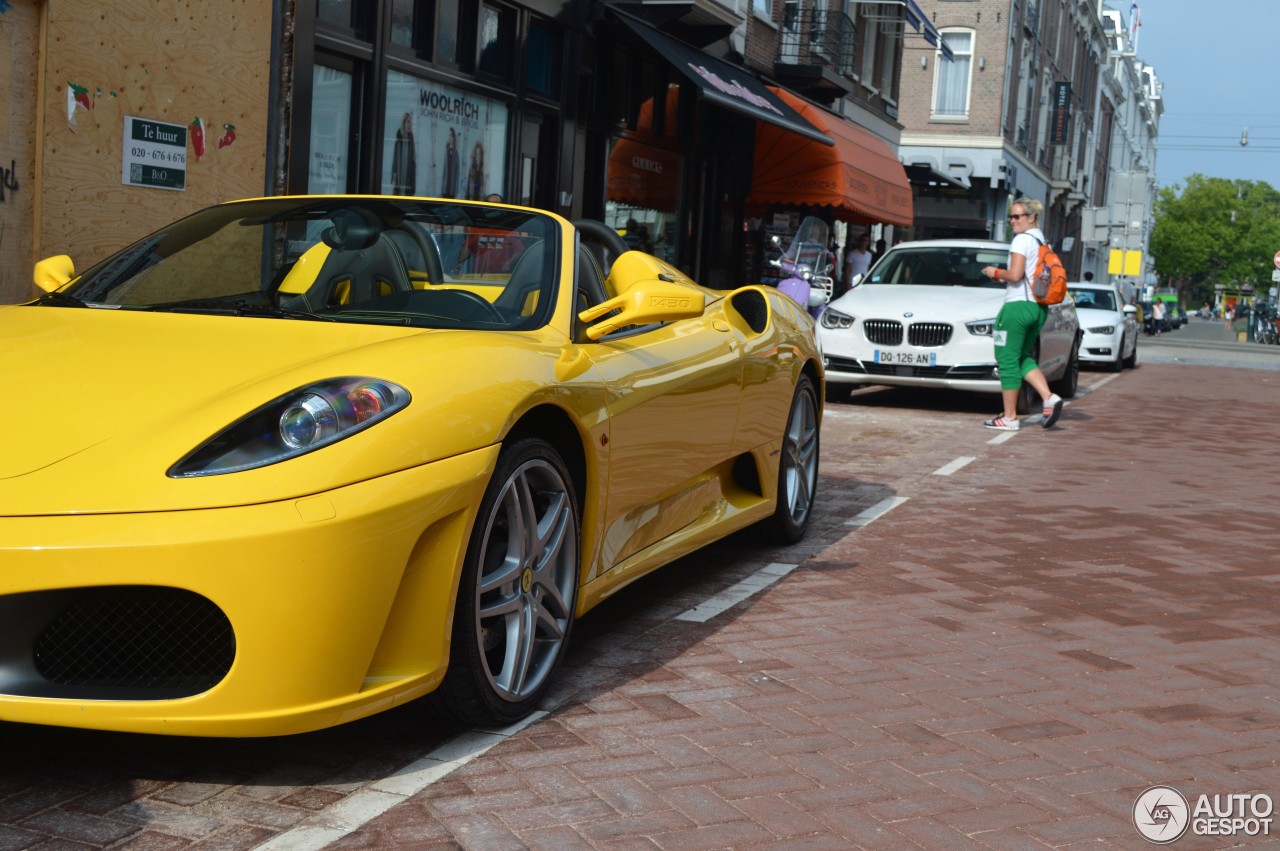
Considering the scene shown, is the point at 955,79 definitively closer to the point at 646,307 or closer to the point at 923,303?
the point at 923,303

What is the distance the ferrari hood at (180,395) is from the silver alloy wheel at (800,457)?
254 cm

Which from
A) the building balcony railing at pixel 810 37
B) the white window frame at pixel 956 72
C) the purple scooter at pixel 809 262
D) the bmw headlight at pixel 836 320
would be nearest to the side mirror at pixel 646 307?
the bmw headlight at pixel 836 320

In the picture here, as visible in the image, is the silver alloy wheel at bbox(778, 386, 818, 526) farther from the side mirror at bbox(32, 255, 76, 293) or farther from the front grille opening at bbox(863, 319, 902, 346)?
the front grille opening at bbox(863, 319, 902, 346)

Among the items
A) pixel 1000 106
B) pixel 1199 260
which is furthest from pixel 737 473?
pixel 1199 260

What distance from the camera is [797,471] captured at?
247 inches

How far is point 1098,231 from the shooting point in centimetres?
5100

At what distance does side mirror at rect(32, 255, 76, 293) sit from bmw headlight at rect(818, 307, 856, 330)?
31.0 feet

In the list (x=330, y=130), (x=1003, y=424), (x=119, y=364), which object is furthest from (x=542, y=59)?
(x=119, y=364)

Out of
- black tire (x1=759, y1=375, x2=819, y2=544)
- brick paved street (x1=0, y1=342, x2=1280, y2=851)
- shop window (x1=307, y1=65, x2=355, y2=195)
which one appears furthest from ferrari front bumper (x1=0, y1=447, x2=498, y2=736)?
shop window (x1=307, y1=65, x2=355, y2=195)

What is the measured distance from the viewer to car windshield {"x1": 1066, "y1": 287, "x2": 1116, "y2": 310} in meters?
23.8

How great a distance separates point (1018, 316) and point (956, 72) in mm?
34202

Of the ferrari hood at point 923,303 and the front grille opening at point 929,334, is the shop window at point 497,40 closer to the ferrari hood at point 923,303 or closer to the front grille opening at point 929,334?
the ferrari hood at point 923,303

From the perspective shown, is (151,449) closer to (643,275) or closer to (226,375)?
(226,375)

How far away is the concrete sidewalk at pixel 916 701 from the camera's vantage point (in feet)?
10.3
